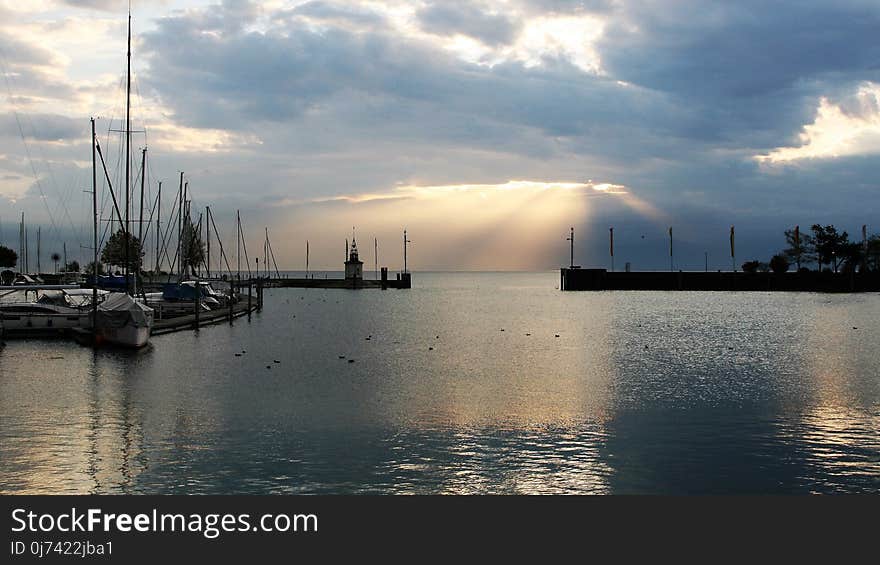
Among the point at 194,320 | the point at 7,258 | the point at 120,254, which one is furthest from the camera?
the point at 7,258

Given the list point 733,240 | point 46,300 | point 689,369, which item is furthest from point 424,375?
point 733,240

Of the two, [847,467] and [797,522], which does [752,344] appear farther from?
[797,522]

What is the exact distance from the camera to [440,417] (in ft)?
80.6

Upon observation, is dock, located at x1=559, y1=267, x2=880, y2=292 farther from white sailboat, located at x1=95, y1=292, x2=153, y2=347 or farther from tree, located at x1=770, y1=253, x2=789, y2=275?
white sailboat, located at x1=95, y1=292, x2=153, y2=347

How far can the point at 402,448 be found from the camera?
19.8m

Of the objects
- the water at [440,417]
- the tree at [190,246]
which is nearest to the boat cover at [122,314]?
the water at [440,417]

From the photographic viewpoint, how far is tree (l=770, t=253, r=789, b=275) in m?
150

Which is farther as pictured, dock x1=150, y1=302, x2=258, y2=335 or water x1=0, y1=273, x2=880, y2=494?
dock x1=150, y1=302, x2=258, y2=335

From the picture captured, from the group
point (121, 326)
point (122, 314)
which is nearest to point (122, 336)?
point (121, 326)

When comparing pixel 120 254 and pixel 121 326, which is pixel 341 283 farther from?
pixel 121 326

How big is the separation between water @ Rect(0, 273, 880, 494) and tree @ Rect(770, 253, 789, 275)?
106436 mm

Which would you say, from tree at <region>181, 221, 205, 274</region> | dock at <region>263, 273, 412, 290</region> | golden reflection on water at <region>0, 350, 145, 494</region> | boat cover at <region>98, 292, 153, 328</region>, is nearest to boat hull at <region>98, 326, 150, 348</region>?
boat cover at <region>98, 292, 153, 328</region>

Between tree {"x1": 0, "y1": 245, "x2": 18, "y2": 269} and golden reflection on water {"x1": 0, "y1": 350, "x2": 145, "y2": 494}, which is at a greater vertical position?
tree {"x1": 0, "y1": 245, "x2": 18, "y2": 269}

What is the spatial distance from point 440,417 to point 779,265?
140270 mm
